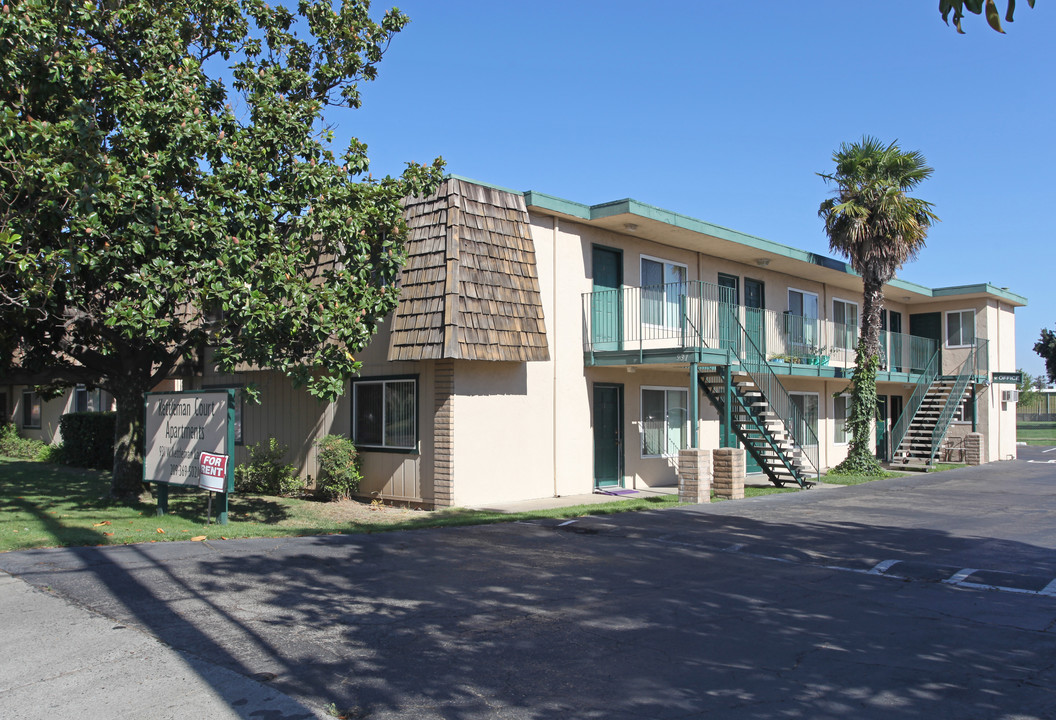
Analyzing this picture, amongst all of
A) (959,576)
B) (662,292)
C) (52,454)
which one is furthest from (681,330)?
(52,454)

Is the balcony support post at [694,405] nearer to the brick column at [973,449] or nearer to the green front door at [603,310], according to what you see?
the green front door at [603,310]

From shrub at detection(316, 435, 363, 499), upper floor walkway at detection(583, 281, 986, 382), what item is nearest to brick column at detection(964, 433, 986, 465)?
upper floor walkway at detection(583, 281, 986, 382)

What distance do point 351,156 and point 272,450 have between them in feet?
23.5

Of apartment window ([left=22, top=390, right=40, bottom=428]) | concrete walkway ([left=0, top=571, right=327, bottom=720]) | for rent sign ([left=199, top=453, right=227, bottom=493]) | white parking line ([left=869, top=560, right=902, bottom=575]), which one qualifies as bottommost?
white parking line ([left=869, top=560, right=902, bottom=575])

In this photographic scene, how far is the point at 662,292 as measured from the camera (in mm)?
17500

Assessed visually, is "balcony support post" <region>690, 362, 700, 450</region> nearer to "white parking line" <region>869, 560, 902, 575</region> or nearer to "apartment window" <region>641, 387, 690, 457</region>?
"apartment window" <region>641, 387, 690, 457</region>

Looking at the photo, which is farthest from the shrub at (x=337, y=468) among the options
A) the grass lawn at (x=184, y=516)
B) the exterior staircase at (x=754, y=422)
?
the exterior staircase at (x=754, y=422)

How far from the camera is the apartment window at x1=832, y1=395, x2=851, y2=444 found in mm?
25219

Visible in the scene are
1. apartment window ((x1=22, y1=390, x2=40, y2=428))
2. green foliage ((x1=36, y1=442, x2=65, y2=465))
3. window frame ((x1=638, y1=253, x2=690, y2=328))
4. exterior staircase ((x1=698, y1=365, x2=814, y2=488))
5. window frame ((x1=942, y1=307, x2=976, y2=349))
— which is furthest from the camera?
apartment window ((x1=22, y1=390, x2=40, y2=428))

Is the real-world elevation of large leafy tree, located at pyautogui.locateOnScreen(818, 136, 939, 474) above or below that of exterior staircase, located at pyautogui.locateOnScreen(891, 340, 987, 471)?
above

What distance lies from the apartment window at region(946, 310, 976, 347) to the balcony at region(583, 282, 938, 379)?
34.2 feet

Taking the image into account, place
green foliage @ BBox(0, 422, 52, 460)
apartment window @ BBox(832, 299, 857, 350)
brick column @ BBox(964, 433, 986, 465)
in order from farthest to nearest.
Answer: brick column @ BBox(964, 433, 986, 465)
green foliage @ BBox(0, 422, 52, 460)
apartment window @ BBox(832, 299, 857, 350)

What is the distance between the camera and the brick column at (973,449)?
26375 millimetres

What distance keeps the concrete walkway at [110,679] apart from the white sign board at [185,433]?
4.90 metres
